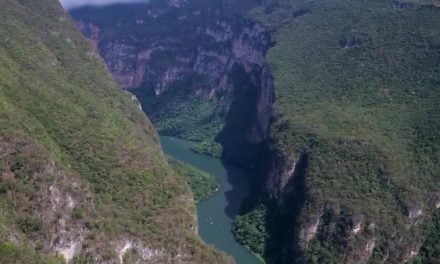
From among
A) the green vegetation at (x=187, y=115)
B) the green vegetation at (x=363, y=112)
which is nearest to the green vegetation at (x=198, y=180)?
the green vegetation at (x=363, y=112)

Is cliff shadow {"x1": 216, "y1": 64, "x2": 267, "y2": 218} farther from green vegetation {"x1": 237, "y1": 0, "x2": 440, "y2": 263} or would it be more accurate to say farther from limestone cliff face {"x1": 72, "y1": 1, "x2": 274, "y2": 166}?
green vegetation {"x1": 237, "y1": 0, "x2": 440, "y2": 263}

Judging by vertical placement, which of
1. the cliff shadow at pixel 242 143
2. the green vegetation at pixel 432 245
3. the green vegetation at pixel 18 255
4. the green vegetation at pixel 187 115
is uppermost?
the green vegetation at pixel 18 255

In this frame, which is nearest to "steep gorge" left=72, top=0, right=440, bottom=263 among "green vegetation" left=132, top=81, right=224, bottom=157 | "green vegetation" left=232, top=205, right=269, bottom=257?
"green vegetation" left=132, top=81, right=224, bottom=157

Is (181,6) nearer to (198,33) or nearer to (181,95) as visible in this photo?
(198,33)

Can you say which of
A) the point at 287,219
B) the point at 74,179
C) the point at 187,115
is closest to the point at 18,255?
the point at 74,179

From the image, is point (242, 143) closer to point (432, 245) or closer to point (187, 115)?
point (187, 115)

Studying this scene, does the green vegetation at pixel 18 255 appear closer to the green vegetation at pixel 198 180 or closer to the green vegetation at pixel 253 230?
the green vegetation at pixel 253 230
